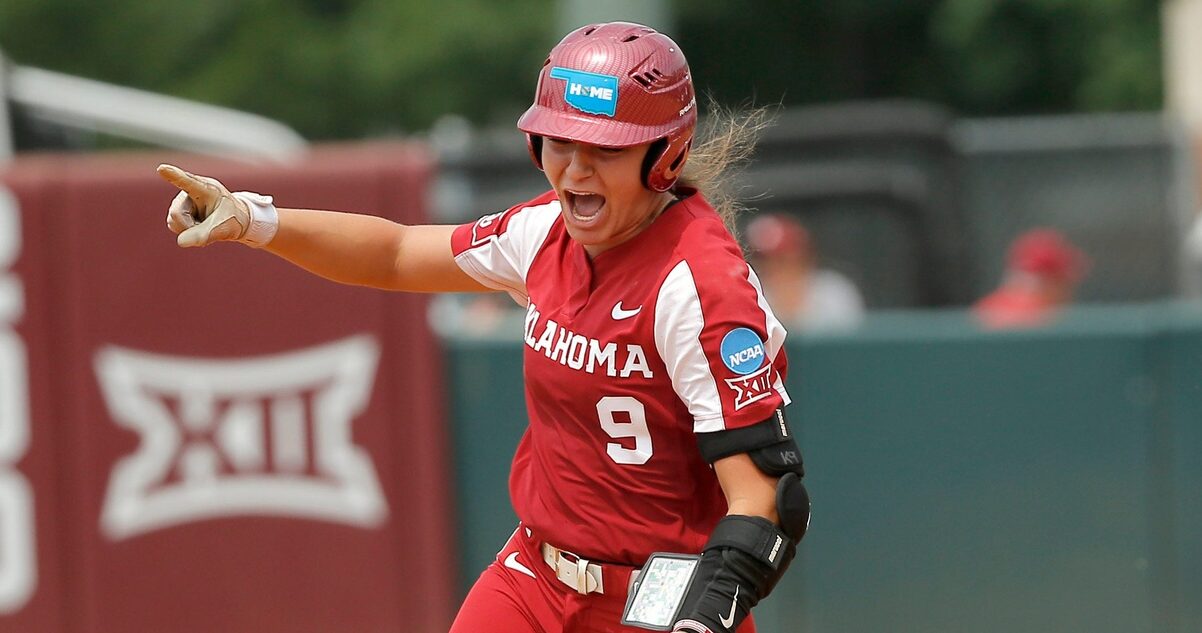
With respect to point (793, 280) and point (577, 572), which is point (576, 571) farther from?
point (793, 280)

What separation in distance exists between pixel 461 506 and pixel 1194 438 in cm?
313

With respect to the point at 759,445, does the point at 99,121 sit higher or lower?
higher

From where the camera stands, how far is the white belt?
4102 millimetres

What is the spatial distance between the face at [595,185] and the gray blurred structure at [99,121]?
877 cm

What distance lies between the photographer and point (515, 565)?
4.32 meters

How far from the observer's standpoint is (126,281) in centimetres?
798

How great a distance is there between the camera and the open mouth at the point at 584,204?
3975mm

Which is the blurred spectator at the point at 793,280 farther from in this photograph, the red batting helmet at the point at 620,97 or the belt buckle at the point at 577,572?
the red batting helmet at the point at 620,97

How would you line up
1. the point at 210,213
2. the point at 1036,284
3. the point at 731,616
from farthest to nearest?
the point at 1036,284 < the point at 210,213 < the point at 731,616

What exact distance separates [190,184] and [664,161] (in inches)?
42.2

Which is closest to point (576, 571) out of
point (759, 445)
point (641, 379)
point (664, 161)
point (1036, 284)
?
point (641, 379)

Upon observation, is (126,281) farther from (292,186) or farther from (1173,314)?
(1173,314)

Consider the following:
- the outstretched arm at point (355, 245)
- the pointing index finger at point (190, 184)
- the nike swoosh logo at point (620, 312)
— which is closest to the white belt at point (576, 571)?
the nike swoosh logo at point (620, 312)

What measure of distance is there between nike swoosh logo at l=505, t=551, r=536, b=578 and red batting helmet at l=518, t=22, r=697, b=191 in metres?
0.94
